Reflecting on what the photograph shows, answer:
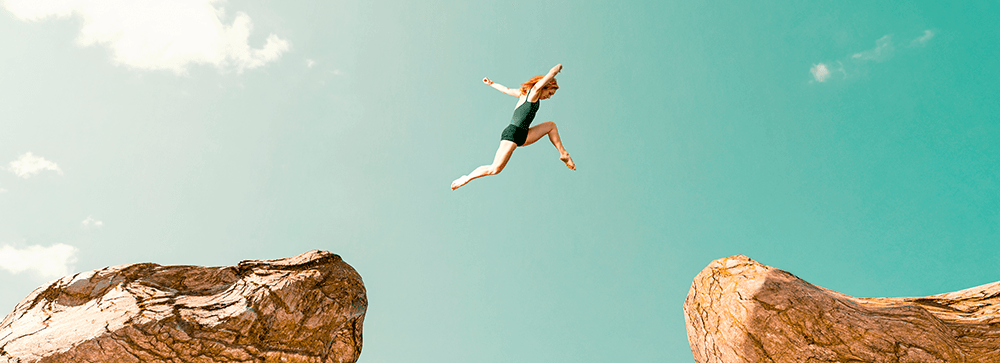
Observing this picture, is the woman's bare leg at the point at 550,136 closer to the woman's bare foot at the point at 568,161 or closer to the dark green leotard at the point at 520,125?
the woman's bare foot at the point at 568,161

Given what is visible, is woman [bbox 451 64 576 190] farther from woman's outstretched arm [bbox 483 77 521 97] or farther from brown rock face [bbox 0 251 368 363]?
brown rock face [bbox 0 251 368 363]

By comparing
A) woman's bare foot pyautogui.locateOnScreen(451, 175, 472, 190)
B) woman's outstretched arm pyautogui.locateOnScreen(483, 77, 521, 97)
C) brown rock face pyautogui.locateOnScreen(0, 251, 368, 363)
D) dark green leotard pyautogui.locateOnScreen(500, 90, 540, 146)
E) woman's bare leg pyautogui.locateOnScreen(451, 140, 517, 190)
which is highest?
woman's outstretched arm pyautogui.locateOnScreen(483, 77, 521, 97)

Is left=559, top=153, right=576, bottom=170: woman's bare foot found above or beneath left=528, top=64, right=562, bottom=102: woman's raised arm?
beneath

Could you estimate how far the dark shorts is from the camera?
12164 millimetres

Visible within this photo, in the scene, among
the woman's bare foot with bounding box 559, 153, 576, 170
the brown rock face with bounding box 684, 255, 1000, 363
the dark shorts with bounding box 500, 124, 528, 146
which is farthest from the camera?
the woman's bare foot with bounding box 559, 153, 576, 170

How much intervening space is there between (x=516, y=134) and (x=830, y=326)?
712cm

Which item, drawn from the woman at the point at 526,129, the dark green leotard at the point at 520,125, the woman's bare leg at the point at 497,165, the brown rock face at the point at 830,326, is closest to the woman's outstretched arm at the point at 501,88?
the woman at the point at 526,129

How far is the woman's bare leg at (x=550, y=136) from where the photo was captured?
1245cm

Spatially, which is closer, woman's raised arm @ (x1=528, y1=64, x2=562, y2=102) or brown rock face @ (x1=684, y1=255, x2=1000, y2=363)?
brown rock face @ (x1=684, y1=255, x2=1000, y2=363)

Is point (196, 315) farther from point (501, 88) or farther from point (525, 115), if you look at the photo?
point (501, 88)

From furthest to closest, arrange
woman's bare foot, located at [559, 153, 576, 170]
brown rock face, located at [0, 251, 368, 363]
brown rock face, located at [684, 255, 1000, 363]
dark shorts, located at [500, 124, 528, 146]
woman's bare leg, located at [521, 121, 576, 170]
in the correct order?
woman's bare foot, located at [559, 153, 576, 170] < woman's bare leg, located at [521, 121, 576, 170] < dark shorts, located at [500, 124, 528, 146] < brown rock face, located at [0, 251, 368, 363] < brown rock face, located at [684, 255, 1000, 363]

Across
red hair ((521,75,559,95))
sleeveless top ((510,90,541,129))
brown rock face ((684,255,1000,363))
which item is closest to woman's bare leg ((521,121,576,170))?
sleeveless top ((510,90,541,129))

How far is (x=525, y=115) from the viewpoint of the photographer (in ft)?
40.1

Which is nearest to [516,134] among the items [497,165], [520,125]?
[520,125]
